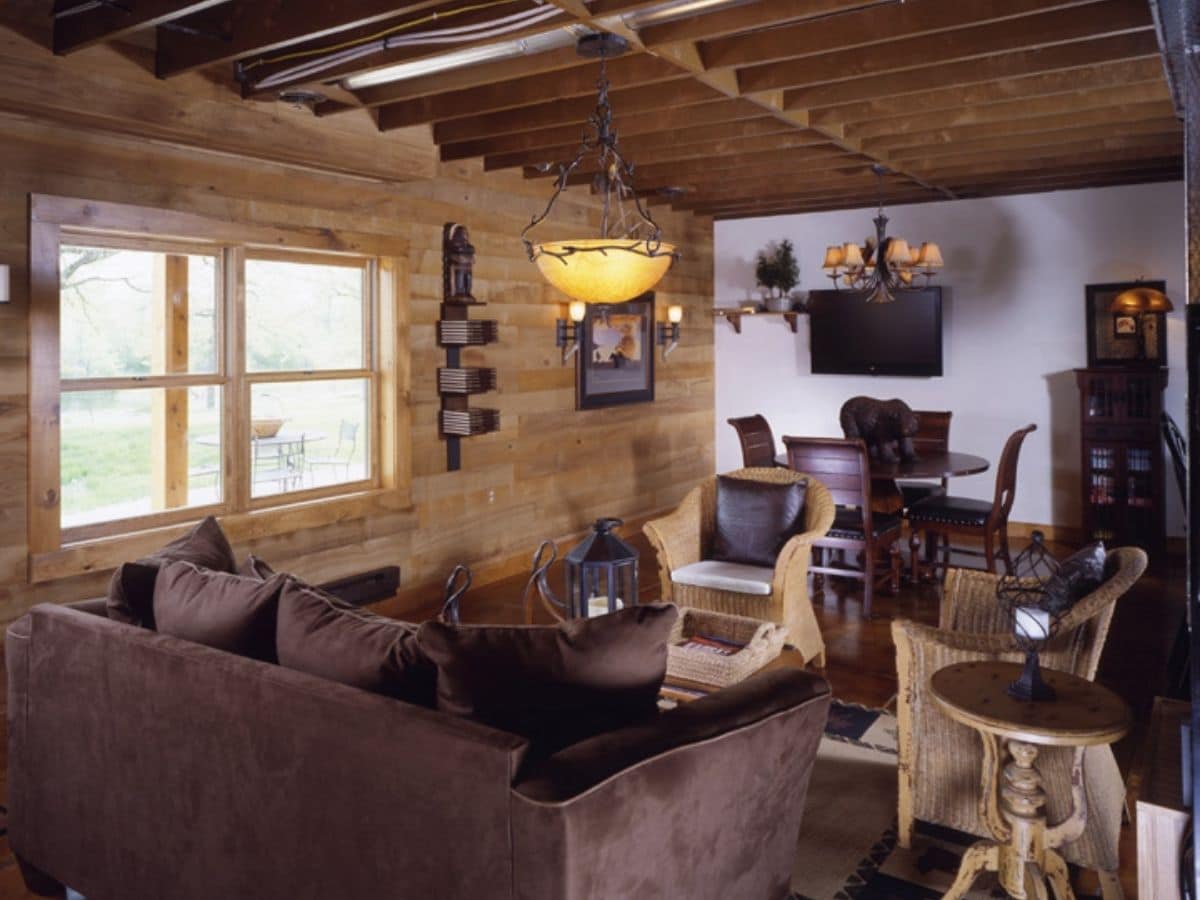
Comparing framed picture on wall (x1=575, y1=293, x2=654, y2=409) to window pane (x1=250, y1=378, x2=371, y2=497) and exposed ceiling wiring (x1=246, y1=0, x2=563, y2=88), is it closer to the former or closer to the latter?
window pane (x1=250, y1=378, x2=371, y2=497)

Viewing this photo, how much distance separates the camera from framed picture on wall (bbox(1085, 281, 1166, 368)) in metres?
6.85

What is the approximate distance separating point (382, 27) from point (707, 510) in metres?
2.58

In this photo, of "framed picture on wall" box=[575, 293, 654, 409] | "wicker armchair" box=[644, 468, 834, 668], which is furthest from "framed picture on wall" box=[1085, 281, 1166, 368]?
"wicker armchair" box=[644, 468, 834, 668]

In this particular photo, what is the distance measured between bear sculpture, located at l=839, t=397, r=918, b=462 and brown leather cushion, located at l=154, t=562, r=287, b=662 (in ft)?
13.7

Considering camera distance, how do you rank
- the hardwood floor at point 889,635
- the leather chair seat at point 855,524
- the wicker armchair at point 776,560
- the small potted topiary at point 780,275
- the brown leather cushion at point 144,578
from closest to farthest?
the brown leather cushion at point 144,578
the hardwood floor at point 889,635
the wicker armchair at point 776,560
the leather chair seat at point 855,524
the small potted topiary at point 780,275

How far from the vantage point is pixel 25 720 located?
265 centimetres

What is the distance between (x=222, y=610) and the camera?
2369 mm

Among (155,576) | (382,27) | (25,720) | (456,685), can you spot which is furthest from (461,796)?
(382,27)

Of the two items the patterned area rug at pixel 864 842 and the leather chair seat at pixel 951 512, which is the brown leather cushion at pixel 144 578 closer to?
the patterned area rug at pixel 864 842

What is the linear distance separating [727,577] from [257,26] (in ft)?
9.57

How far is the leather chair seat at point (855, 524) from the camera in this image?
17.8 ft

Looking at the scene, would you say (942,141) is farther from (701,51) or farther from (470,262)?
(470,262)

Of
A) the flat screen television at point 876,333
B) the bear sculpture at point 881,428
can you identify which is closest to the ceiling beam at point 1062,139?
the bear sculpture at point 881,428

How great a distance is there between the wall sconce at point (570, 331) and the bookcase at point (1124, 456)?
3.45 m
